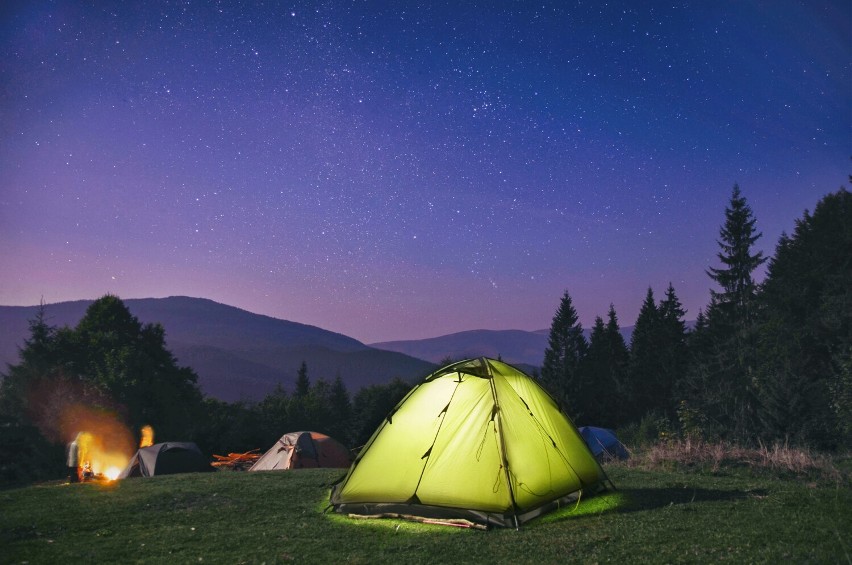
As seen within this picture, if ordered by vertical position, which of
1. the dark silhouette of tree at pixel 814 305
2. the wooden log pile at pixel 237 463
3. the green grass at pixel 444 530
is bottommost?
the wooden log pile at pixel 237 463

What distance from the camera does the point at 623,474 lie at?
38.0 ft

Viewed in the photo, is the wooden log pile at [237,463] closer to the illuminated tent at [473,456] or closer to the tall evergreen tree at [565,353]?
the illuminated tent at [473,456]

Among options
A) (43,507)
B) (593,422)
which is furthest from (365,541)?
(593,422)

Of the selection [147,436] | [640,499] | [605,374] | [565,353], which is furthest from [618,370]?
[640,499]

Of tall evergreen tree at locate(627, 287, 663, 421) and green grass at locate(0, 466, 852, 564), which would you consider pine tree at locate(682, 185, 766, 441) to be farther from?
green grass at locate(0, 466, 852, 564)

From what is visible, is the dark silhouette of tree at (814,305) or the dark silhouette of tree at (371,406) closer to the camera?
the dark silhouette of tree at (814,305)

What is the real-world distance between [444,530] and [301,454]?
13.8 meters

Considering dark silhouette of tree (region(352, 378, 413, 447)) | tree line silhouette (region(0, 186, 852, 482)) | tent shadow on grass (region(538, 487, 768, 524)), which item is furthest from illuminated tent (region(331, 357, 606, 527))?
dark silhouette of tree (region(352, 378, 413, 447))

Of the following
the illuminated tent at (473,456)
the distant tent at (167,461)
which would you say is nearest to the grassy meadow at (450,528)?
the illuminated tent at (473,456)

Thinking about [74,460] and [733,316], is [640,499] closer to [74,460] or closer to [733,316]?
[74,460]

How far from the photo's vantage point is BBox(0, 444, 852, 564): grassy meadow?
5961 millimetres

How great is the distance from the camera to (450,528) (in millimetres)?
7250

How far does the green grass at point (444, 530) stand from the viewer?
19.5 ft

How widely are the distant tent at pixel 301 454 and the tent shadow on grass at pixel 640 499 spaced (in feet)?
39.7
